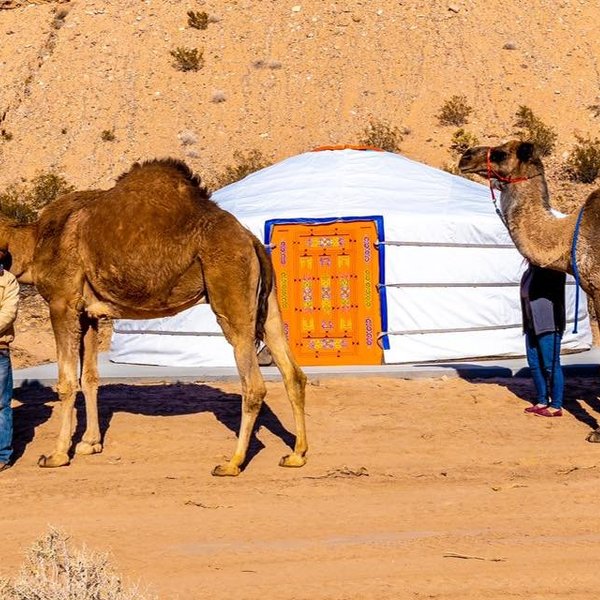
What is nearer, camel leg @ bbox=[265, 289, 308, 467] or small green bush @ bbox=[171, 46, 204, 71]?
camel leg @ bbox=[265, 289, 308, 467]

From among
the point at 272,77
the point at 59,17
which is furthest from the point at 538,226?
the point at 59,17

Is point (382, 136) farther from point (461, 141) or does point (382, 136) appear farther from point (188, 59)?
point (188, 59)

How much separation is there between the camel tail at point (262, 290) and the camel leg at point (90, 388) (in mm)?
1452

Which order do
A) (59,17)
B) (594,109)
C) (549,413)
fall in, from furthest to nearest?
(59,17) < (594,109) < (549,413)

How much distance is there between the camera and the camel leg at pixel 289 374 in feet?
26.9

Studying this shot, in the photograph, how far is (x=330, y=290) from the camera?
14242 mm

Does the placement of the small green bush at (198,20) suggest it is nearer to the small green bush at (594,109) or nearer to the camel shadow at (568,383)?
the small green bush at (594,109)

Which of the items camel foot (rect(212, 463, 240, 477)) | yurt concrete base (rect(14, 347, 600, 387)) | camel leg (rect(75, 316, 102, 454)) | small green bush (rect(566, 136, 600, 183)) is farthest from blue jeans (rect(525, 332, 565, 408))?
small green bush (rect(566, 136, 600, 183))

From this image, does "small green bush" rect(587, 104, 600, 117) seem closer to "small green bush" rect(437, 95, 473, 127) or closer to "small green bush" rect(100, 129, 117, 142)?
"small green bush" rect(437, 95, 473, 127)

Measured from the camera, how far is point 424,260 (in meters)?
14.3

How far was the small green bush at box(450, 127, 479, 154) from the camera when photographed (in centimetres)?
3350

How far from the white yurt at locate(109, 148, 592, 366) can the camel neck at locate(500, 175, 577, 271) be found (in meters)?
4.85

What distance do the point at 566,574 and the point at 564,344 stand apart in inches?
384

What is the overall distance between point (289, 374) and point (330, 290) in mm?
6097
